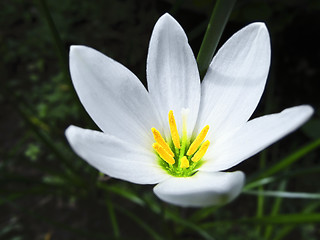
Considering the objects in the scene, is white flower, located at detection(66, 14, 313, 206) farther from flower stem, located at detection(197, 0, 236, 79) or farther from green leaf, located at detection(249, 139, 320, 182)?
green leaf, located at detection(249, 139, 320, 182)

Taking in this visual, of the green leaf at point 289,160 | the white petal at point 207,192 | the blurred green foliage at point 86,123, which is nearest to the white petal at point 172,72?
the white petal at point 207,192

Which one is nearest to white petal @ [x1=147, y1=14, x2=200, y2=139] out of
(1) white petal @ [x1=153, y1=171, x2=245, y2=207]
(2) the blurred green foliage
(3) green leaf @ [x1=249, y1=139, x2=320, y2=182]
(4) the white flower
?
(4) the white flower

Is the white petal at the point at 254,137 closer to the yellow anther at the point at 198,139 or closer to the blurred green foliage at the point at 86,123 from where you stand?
the yellow anther at the point at 198,139

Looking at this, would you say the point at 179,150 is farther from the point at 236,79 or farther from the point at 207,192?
the point at 207,192

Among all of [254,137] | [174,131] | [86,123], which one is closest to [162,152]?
[174,131]

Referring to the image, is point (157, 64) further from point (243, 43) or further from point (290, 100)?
point (290, 100)
